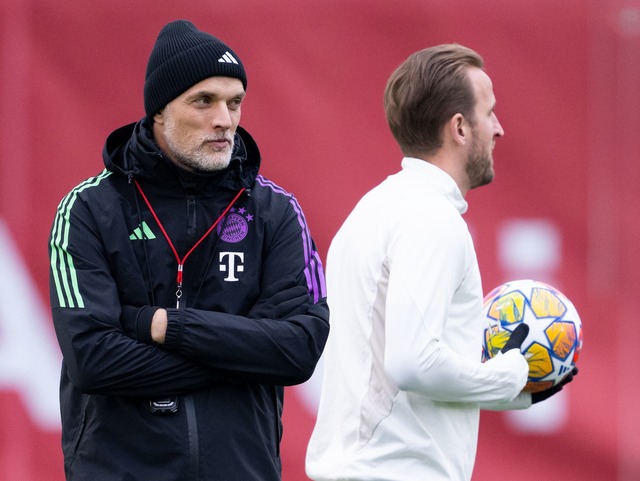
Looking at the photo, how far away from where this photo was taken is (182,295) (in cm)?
290

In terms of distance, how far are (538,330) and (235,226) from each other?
0.98 meters

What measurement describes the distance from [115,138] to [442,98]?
89 centimetres

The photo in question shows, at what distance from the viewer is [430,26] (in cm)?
494

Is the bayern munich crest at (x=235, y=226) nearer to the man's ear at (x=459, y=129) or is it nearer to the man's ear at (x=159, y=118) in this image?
the man's ear at (x=159, y=118)

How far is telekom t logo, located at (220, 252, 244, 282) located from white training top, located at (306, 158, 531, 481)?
1.06 feet

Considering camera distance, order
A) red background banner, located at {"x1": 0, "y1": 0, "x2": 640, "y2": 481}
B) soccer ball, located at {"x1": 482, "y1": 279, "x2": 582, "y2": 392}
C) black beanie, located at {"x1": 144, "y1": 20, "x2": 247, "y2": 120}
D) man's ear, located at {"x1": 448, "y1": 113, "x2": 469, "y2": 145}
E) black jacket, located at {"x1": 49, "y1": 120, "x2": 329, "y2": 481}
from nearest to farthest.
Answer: black jacket, located at {"x1": 49, "y1": 120, "x2": 329, "y2": 481}
black beanie, located at {"x1": 144, "y1": 20, "x2": 247, "y2": 120}
man's ear, located at {"x1": 448, "y1": 113, "x2": 469, "y2": 145}
soccer ball, located at {"x1": 482, "y1": 279, "x2": 582, "y2": 392}
red background banner, located at {"x1": 0, "y1": 0, "x2": 640, "y2": 481}

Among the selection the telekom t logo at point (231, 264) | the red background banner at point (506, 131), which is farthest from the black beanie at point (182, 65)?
the red background banner at point (506, 131)

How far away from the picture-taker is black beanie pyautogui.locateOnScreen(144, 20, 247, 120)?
3014 millimetres

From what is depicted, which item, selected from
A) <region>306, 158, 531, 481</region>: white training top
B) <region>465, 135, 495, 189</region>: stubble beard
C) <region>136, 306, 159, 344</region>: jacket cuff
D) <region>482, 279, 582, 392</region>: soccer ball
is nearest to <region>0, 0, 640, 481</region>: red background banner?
<region>482, 279, 582, 392</region>: soccer ball

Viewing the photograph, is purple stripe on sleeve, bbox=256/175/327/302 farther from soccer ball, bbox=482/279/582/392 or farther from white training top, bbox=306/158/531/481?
soccer ball, bbox=482/279/582/392

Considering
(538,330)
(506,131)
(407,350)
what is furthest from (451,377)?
(506,131)

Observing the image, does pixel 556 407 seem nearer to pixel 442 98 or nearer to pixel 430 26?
pixel 430 26

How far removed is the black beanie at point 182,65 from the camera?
3.01 meters

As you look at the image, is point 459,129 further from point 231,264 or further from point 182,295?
point 182,295
